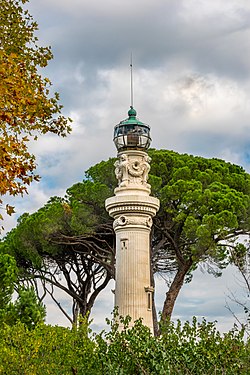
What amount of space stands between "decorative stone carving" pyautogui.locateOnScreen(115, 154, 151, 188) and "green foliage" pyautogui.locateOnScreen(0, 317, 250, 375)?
743cm

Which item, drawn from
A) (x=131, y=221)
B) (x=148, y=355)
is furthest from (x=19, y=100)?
(x=131, y=221)

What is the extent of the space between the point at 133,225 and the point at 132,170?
1474 mm

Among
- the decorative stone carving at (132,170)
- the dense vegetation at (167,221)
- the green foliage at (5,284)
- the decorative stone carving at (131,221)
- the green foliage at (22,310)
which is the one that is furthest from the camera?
the dense vegetation at (167,221)

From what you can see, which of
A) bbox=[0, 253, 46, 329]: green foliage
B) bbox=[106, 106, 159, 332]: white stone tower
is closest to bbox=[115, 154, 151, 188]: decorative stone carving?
bbox=[106, 106, 159, 332]: white stone tower

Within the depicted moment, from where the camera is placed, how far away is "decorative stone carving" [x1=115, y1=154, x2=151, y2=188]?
17.5 meters

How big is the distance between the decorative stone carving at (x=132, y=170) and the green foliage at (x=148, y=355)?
24.4 feet

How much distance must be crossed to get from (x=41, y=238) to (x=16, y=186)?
69.6 feet

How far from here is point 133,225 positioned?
17.0m

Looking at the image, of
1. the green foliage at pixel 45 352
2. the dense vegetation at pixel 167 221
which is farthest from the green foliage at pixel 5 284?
the green foliage at pixel 45 352

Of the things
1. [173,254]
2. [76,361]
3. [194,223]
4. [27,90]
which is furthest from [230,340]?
[173,254]

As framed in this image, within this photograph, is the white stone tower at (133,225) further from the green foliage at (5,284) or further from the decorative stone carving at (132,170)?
the green foliage at (5,284)

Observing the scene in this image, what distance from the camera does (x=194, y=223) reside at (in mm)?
24172

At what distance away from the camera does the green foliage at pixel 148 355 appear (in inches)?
316

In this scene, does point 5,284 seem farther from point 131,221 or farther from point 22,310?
point 131,221
